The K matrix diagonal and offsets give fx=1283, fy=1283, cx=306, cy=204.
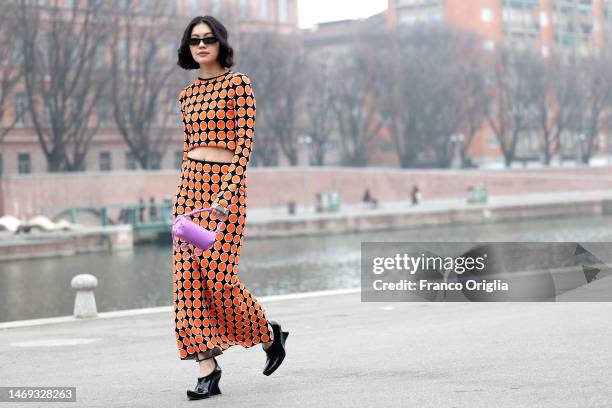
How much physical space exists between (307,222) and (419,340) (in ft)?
146

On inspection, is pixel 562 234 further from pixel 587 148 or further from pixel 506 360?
pixel 587 148

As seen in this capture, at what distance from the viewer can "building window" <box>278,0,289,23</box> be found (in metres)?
85.1

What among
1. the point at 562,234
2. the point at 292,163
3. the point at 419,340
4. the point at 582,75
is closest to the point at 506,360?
the point at 419,340

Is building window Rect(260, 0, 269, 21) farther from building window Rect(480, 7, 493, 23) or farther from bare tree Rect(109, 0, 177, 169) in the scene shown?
building window Rect(480, 7, 493, 23)

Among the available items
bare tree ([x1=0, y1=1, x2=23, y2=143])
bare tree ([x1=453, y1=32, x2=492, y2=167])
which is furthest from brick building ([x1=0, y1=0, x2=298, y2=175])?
bare tree ([x1=453, y1=32, x2=492, y2=167])

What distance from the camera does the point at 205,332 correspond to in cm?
689

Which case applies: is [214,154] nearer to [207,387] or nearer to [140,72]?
[207,387]

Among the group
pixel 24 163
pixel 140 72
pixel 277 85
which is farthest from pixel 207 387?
pixel 24 163

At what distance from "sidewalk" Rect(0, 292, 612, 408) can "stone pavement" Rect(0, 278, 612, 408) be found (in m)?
0.01

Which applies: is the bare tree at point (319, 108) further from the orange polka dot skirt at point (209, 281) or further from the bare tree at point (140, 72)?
the orange polka dot skirt at point (209, 281)

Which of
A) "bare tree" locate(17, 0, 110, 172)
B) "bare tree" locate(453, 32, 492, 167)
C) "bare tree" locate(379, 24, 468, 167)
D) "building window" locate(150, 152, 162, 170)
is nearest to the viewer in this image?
"bare tree" locate(17, 0, 110, 172)

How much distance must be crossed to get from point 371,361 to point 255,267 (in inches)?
1055

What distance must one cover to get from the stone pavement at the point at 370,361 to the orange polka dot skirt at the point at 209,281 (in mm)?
319

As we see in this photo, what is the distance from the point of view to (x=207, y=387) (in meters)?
6.80
